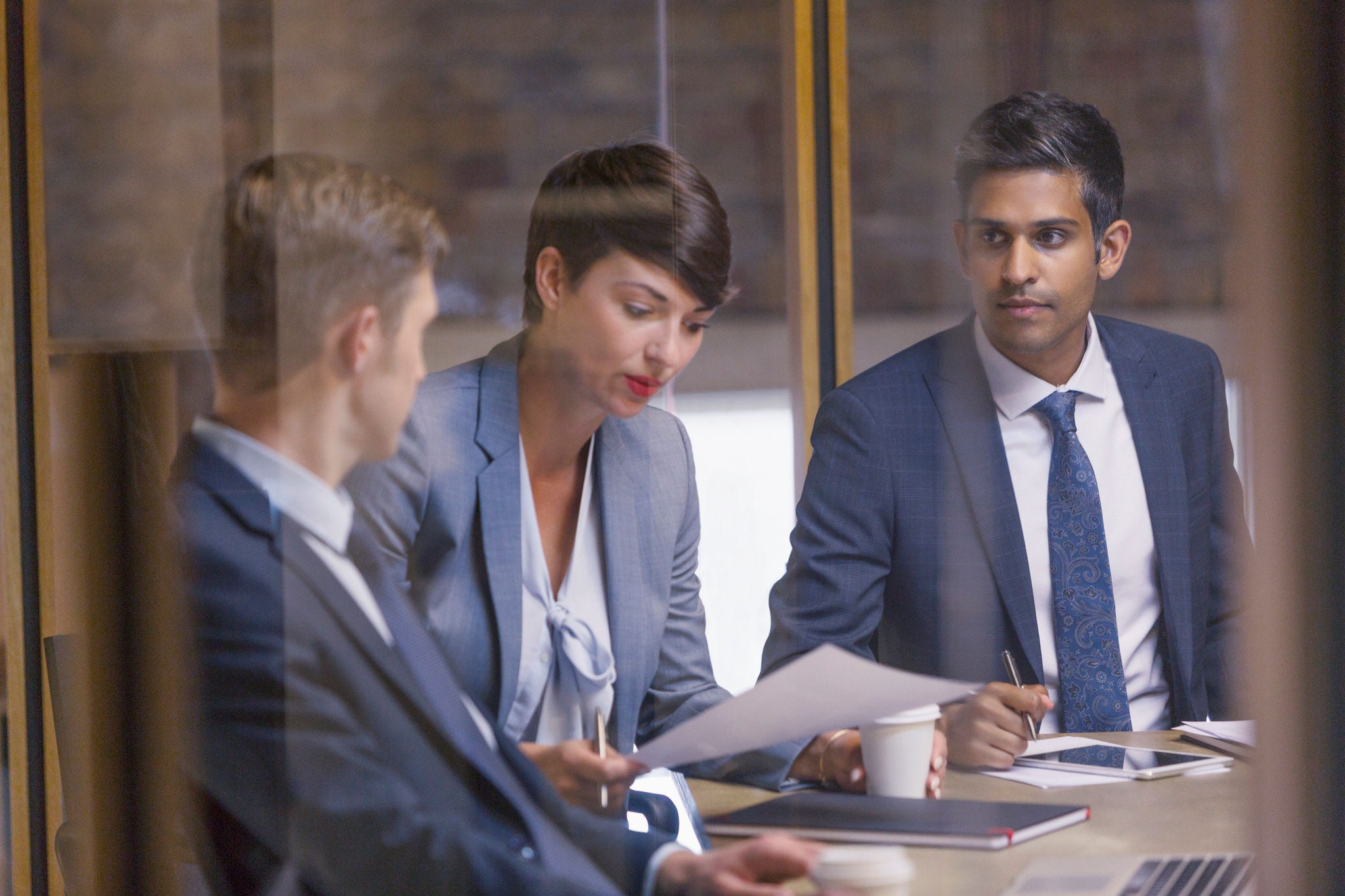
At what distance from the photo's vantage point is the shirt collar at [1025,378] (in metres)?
1.21

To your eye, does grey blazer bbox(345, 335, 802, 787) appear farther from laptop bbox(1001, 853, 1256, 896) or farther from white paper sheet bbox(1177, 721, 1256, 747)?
white paper sheet bbox(1177, 721, 1256, 747)

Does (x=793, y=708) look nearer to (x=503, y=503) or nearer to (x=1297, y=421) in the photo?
(x=503, y=503)

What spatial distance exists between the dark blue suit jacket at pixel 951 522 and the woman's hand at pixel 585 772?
0.22 m

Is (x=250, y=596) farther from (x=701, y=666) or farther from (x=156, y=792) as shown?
(x=701, y=666)

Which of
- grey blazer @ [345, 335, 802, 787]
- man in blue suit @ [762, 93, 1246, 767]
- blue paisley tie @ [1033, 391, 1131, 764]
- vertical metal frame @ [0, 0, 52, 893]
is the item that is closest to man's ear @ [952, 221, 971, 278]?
man in blue suit @ [762, 93, 1246, 767]

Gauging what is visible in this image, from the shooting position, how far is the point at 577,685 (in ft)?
3.18

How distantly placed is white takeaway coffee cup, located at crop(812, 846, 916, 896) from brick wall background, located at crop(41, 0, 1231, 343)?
18.5 inches

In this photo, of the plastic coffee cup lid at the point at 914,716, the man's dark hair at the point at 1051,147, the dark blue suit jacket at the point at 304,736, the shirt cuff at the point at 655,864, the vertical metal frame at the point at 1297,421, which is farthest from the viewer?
the man's dark hair at the point at 1051,147

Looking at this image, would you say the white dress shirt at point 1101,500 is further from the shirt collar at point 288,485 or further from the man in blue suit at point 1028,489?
the shirt collar at point 288,485

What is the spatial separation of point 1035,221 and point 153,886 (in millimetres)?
1053

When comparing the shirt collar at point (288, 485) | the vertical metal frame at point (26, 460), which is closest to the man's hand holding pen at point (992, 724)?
the shirt collar at point (288, 485)

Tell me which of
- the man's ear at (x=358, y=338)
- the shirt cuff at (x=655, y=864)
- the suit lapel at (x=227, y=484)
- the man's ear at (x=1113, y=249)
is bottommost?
the shirt cuff at (x=655, y=864)

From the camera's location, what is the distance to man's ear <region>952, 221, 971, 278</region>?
3.72 ft

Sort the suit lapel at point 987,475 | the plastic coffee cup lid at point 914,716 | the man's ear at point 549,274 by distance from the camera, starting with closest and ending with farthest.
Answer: the man's ear at point 549,274 → the plastic coffee cup lid at point 914,716 → the suit lapel at point 987,475
